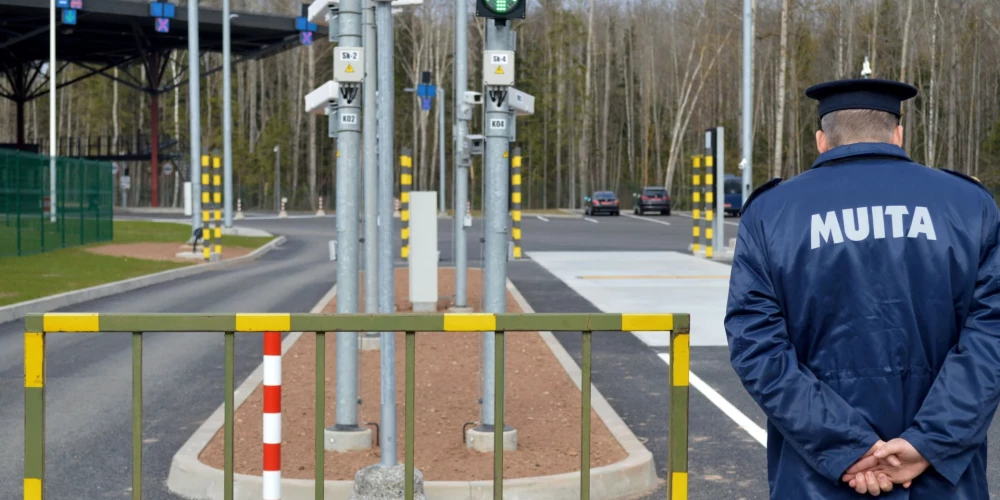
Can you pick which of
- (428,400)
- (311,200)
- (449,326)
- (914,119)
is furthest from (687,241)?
(914,119)

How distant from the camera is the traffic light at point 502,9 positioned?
23.7 feet

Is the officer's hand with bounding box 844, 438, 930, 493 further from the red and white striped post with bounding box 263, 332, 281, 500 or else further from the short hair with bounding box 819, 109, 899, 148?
the red and white striped post with bounding box 263, 332, 281, 500

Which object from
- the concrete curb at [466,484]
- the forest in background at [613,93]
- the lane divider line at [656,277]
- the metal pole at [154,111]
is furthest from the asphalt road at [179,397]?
the forest in background at [613,93]

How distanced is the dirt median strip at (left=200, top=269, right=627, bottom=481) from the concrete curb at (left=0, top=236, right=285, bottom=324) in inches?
123

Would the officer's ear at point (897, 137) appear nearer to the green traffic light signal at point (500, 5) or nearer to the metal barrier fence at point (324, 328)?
the metal barrier fence at point (324, 328)

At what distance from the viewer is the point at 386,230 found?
695 centimetres

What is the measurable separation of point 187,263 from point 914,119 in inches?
2702

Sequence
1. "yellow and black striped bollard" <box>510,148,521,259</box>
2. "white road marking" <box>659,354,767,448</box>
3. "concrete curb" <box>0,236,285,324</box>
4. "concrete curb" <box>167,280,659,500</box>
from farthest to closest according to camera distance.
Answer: "yellow and black striped bollard" <box>510,148,521,259</box> → "concrete curb" <box>0,236,285,324</box> → "white road marking" <box>659,354,767,448</box> → "concrete curb" <box>167,280,659,500</box>

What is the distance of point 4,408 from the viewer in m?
9.39

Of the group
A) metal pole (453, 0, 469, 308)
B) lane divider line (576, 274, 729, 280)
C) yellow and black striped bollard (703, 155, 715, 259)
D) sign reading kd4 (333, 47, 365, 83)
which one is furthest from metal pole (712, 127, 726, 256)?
sign reading kd4 (333, 47, 365, 83)

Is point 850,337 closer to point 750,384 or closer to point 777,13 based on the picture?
point 750,384

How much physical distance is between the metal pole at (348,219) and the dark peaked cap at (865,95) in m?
3.98

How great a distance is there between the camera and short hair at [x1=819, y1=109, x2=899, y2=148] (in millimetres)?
3455

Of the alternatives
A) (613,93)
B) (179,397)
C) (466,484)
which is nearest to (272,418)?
(466,484)
